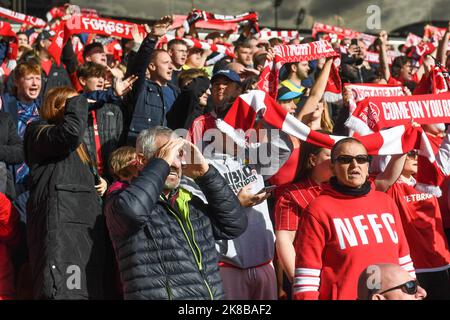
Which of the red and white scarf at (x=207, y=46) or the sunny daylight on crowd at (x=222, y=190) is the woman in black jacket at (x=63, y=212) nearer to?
the sunny daylight on crowd at (x=222, y=190)

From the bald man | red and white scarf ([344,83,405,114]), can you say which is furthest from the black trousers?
red and white scarf ([344,83,405,114])

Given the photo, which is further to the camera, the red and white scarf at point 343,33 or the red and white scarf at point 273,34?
the red and white scarf at point 343,33

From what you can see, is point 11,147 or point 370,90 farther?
point 370,90

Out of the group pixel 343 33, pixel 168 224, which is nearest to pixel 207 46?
pixel 343 33

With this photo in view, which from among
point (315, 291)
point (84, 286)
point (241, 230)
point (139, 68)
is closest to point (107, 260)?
point (84, 286)

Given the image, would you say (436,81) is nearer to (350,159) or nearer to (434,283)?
(434,283)

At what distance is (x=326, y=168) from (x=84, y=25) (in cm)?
510

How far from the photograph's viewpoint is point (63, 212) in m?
4.78

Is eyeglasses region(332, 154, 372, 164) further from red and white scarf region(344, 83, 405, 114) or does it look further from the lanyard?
red and white scarf region(344, 83, 405, 114)

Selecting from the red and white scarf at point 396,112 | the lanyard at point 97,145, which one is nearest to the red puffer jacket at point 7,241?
the lanyard at point 97,145

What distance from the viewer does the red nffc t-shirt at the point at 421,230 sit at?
559 cm

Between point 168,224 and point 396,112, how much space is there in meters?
2.27
